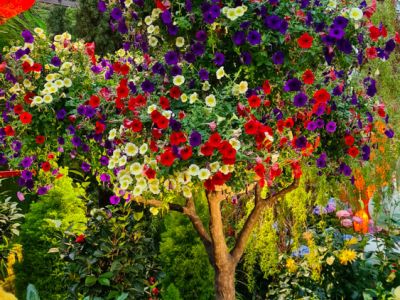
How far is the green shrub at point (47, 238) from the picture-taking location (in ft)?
15.7

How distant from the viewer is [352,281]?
3992 millimetres

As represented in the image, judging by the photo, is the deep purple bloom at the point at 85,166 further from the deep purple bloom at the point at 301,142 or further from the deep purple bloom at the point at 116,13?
the deep purple bloom at the point at 301,142

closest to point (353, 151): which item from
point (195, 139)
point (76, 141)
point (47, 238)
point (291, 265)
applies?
point (195, 139)

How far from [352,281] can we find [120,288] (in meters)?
1.63

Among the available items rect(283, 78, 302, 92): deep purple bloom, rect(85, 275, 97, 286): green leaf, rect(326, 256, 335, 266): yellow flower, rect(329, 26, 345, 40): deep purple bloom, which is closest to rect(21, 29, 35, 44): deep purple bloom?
rect(85, 275, 97, 286): green leaf

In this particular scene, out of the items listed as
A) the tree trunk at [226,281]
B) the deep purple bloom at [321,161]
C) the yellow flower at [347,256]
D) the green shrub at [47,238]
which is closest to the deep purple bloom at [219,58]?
the deep purple bloom at [321,161]

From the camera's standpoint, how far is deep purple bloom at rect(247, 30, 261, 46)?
246cm

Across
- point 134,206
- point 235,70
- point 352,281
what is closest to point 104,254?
point 235,70

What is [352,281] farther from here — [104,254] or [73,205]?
[73,205]

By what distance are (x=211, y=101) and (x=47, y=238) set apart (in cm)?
286

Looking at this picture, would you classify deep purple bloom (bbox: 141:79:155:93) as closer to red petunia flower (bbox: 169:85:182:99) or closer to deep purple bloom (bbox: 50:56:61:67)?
red petunia flower (bbox: 169:85:182:99)

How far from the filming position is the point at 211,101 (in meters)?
2.51

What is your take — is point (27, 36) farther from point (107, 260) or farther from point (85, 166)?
point (107, 260)

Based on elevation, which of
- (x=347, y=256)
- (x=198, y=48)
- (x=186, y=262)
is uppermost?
(x=198, y=48)
